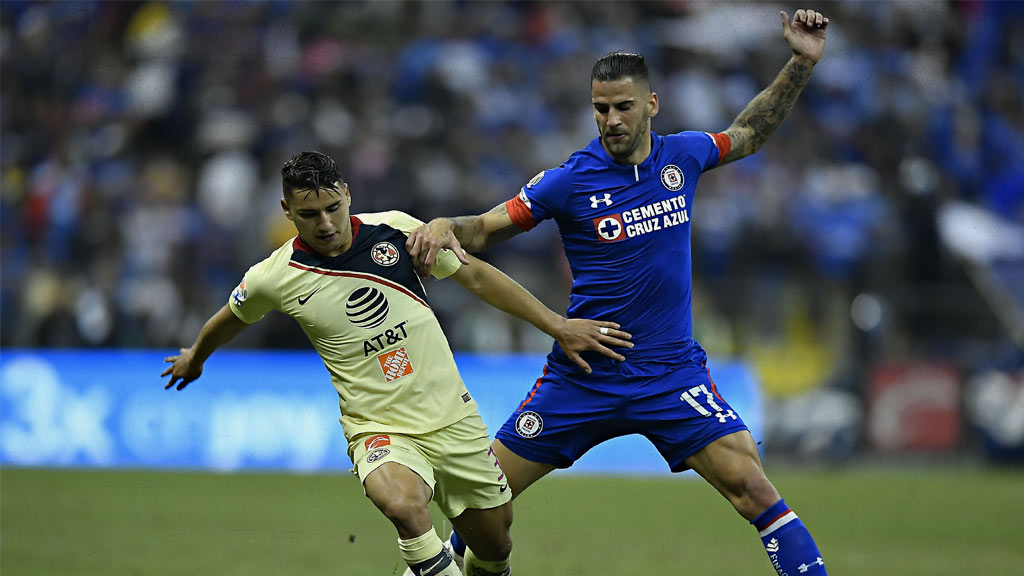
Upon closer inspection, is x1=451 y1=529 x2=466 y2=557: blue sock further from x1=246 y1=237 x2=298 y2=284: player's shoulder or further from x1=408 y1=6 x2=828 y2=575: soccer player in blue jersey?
x1=246 y1=237 x2=298 y2=284: player's shoulder

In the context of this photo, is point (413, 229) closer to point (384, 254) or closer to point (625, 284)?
point (384, 254)

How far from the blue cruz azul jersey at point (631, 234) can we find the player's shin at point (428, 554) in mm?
1283

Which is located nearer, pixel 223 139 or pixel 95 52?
pixel 223 139

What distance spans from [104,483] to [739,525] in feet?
20.7

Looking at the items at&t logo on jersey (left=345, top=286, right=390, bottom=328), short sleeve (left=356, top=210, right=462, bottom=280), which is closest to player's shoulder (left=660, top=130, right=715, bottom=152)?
short sleeve (left=356, top=210, right=462, bottom=280)

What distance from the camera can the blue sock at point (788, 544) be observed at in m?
5.62

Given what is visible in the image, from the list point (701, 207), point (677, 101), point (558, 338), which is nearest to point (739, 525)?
point (558, 338)

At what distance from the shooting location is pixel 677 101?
17.0 m

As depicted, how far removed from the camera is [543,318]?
5.99 meters

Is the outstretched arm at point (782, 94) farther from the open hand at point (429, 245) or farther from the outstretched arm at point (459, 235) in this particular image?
the open hand at point (429, 245)

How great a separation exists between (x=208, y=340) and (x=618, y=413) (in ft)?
6.64

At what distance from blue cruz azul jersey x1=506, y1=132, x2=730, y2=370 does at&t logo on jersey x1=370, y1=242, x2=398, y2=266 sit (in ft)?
2.14

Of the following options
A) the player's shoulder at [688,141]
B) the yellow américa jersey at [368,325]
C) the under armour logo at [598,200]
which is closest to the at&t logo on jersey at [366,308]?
the yellow américa jersey at [368,325]

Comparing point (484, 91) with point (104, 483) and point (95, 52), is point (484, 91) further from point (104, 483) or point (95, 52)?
point (104, 483)
